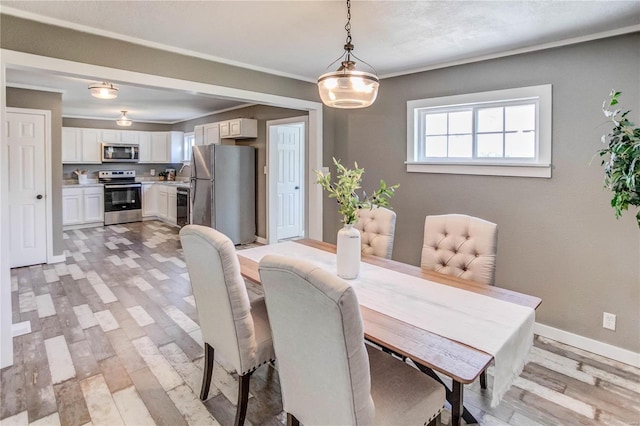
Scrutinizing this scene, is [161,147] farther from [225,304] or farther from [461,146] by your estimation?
[225,304]

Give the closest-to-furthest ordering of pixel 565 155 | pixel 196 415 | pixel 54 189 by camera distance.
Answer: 1. pixel 196 415
2. pixel 565 155
3. pixel 54 189

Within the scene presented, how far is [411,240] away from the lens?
3863 millimetres

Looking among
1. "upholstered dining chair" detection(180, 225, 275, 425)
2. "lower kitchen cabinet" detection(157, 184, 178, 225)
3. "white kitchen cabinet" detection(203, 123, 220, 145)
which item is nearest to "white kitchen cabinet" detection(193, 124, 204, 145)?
"white kitchen cabinet" detection(203, 123, 220, 145)

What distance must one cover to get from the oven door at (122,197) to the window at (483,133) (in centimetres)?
651

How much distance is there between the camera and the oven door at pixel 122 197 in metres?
7.61

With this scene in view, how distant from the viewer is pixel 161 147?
340 inches

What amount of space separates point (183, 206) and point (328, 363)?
21.1 feet

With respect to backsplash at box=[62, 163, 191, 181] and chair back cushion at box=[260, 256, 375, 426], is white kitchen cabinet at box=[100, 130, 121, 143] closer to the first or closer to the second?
backsplash at box=[62, 163, 191, 181]

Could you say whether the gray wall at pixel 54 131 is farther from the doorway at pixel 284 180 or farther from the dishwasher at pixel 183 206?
the doorway at pixel 284 180

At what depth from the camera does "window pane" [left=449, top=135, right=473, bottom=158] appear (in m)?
3.48

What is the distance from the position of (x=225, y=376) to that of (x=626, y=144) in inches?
99.5

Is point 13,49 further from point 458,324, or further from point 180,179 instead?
point 180,179

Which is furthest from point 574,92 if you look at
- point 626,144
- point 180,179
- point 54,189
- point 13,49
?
point 180,179

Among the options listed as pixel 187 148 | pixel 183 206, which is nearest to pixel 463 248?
Answer: pixel 183 206
